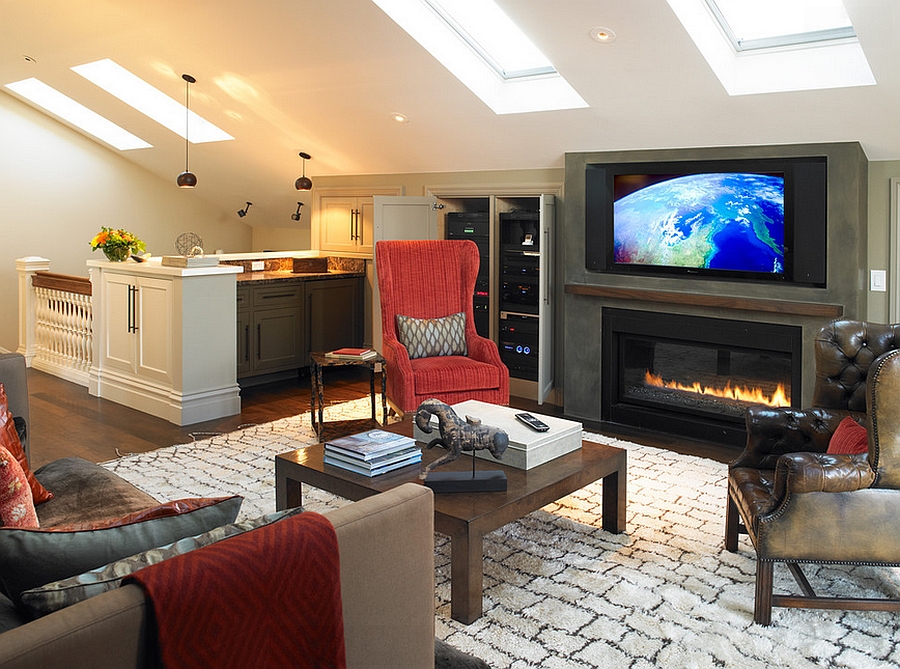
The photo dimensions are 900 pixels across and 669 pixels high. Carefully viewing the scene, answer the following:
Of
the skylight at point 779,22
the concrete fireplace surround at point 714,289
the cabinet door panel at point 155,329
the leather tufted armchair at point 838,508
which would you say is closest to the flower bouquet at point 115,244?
the cabinet door panel at point 155,329

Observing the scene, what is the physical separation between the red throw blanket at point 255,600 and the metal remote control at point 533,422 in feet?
6.27

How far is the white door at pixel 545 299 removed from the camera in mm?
5719

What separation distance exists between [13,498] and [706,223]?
414cm

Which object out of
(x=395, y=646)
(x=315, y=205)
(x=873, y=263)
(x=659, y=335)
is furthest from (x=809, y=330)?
(x=315, y=205)

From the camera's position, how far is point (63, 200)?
8867 mm

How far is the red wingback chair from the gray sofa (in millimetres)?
2958

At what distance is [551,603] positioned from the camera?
295 centimetres

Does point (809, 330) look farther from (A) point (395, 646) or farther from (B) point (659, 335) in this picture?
(A) point (395, 646)

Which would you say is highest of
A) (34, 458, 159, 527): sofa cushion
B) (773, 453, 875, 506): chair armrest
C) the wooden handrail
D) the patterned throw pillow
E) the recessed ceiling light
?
the recessed ceiling light

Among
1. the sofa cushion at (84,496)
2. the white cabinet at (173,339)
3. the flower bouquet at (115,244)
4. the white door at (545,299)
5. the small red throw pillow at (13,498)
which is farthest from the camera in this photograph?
the flower bouquet at (115,244)

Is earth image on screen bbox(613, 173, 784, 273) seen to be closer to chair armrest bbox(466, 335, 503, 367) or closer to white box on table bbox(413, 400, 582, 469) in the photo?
chair armrest bbox(466, 335, 503, 367)

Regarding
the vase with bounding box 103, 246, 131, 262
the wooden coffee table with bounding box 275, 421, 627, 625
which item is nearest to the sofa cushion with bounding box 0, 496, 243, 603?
the wooden coffee table with bounding box 275, 421, 627, 625

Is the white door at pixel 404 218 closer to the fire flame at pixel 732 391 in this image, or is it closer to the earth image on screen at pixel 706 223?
the earth image on screen at pixel 706 223

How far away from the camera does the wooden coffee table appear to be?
110 inches
